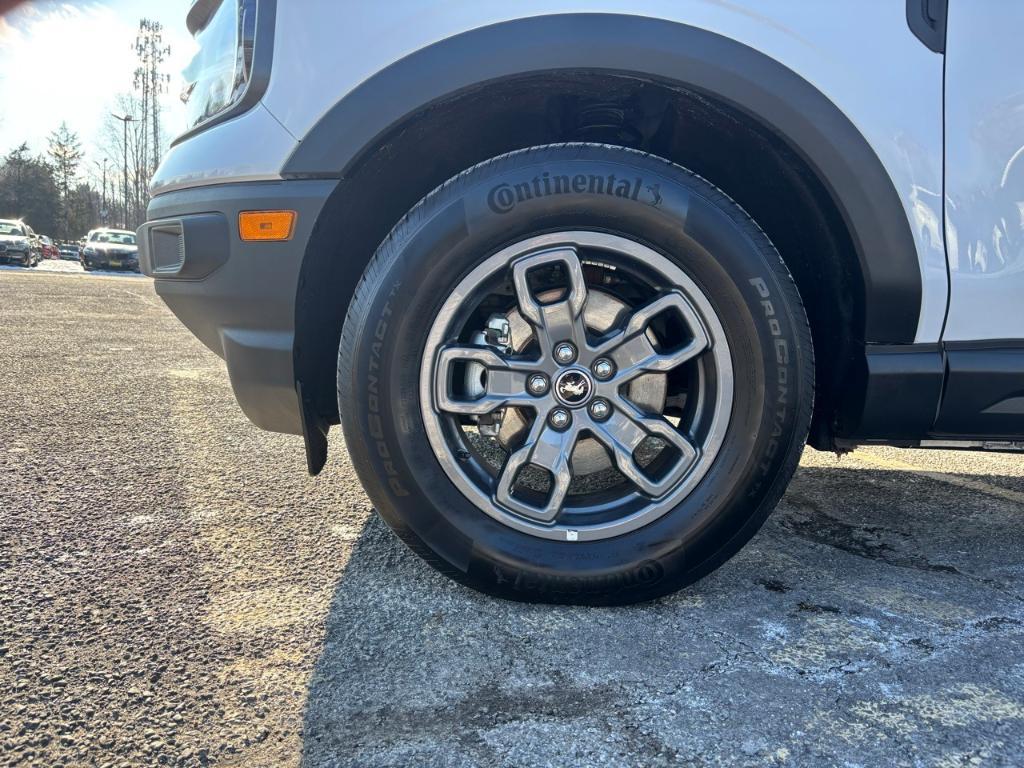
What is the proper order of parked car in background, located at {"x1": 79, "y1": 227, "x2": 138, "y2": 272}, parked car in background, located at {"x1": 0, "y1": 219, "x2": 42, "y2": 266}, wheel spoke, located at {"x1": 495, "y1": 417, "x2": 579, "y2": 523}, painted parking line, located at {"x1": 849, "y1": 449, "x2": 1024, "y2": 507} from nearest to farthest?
1. wheel spoke, located at {"x1": 495, "y1": 417, "x2": 579, "y2": 523}
2. painted parking line, located at {"x1": 849, "y1": 449, "x2": 1024, "y2": 507}
3. parked car in background, located at {"x1": 0, "y1": 219, "x2": 42, "y2": 266}
4. parked car in background, located at {"x1": 79, "y1": 227, "x2": 138, "y2": 272}

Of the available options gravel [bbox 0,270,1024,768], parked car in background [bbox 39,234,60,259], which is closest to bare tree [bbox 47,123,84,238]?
parked car in background [bbox 39,234,60,259]

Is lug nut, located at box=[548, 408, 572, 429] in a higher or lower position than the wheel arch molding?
lower

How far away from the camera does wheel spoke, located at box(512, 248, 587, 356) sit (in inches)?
61.4

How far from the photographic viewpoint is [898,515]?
2287 millimetres

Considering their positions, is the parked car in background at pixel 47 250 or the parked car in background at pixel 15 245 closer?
the parked car in background at pixel 15 245

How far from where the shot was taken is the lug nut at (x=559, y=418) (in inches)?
63.4

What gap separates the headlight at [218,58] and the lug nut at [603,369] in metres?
1.07

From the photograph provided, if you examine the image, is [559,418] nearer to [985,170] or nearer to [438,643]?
[438,643]

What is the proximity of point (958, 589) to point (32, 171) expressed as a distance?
5642 centimetres

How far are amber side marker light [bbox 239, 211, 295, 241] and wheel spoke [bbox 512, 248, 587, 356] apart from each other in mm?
551

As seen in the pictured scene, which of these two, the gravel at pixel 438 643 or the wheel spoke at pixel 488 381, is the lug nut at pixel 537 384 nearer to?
the wheel spoke at pixel 488 381

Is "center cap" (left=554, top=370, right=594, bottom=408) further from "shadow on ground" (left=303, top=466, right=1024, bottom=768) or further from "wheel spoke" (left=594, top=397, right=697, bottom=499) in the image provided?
"shadow on ground" (left=303, top=466, right=1024, bottom=768)

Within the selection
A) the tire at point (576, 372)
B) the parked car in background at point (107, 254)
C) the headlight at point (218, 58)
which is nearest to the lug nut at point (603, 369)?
the tire at point (576, 372)

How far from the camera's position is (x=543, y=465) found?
1.61 meters
